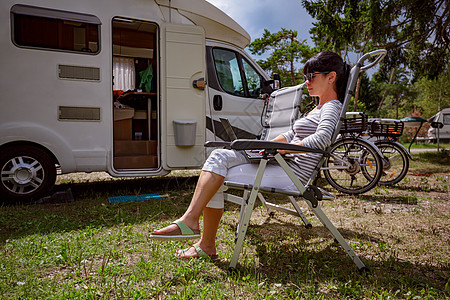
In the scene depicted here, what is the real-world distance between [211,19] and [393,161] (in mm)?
3373

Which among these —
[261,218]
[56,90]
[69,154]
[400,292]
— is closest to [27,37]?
[56,90]

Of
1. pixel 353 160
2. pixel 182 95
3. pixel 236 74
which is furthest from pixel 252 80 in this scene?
pixel 353 160

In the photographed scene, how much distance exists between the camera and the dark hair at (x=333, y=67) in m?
2.30

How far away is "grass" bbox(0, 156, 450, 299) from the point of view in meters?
1.76

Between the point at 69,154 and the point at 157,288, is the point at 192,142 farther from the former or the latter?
the point at 157,288

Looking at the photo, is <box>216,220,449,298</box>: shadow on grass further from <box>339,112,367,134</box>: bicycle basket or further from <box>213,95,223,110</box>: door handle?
<box>213,95,223,110</box>: door handle

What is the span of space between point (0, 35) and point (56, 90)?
0.79 metres

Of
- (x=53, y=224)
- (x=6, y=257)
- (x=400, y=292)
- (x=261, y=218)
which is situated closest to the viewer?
(x=400, y=292)

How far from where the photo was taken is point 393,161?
16.5 ft

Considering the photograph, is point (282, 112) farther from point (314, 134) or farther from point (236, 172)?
point (236, 172)

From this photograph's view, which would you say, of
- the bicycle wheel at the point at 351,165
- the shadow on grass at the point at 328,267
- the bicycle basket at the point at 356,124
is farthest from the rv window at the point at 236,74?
the shadow on grass at the point at 328,267

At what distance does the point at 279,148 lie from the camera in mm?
1907

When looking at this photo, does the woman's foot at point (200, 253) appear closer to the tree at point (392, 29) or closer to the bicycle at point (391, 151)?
the bicycle at point (391, 151)

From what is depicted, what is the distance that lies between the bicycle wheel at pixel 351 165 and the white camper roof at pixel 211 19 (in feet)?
7.31
